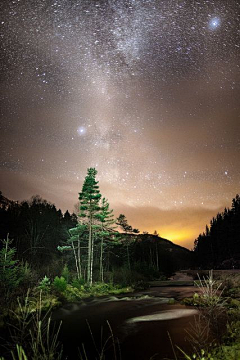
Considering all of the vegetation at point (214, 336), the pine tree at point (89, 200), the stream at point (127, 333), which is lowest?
the stream at point (127, 333)

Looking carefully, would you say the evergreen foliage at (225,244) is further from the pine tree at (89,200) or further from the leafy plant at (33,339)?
the leafy plant at (33,339)

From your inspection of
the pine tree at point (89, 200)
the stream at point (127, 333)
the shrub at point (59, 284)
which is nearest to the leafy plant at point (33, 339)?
the stream at point (127, 333)

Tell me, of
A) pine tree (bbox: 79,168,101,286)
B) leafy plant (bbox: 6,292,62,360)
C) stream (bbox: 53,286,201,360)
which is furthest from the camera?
pine tree (bbox: 79,168,101,286)

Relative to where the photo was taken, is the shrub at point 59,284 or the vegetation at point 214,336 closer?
the vegetation at point 214,336

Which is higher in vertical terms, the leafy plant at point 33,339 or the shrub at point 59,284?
the leafy plant at point 33,339

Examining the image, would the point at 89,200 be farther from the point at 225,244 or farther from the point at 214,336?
the point at 225,244

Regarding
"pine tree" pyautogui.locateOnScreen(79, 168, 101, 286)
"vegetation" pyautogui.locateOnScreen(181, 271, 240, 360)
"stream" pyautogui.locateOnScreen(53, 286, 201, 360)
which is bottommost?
"stream" pyautogui.locateOnScreen(53, 286, 201, 360)

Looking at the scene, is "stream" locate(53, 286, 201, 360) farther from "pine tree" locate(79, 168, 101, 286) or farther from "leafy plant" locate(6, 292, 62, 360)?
"pine tree" locate(79, 168, 101, 286)

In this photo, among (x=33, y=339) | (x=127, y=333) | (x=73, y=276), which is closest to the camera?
(x=33, y=339)

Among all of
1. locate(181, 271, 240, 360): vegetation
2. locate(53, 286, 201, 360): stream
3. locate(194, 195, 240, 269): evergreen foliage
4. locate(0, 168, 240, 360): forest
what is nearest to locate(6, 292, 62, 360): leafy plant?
locate(0, 168, 240, 360): forest

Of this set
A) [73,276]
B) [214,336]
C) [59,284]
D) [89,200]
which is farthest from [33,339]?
[73,276]

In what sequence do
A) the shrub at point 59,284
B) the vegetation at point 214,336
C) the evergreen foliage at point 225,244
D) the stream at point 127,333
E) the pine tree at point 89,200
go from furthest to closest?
the evergreen foliage at point 225,244 → the pine tree at point 89,200 → the shrub at point 59,284 → the stream at point 127,333 → the vegetation at point 214,336

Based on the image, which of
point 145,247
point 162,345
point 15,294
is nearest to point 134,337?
point 162,345

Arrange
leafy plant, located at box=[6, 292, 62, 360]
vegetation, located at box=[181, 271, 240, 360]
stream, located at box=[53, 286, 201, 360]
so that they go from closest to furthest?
leafy plant, located at box=[6, 292, 62, 360]
vegetation, located at box=[181, 271, 240, 360]
stream, located at box=[53, 286, 201, 360]
